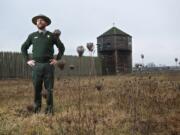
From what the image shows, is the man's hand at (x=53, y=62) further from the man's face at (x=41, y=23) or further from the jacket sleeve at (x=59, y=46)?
the man's face at (x=41, y=23)

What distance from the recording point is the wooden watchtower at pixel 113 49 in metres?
47.5

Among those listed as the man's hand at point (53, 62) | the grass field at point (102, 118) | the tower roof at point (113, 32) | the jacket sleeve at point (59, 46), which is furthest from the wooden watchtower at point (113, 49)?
the man's hand at point (53, 62)

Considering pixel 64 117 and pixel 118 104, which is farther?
pixel 118 104

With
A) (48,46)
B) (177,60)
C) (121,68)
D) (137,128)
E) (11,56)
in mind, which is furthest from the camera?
(121,68)

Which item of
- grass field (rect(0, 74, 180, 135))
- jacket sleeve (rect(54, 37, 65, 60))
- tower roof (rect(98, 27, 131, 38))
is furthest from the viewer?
tower roof (rect(98, 27, 131, 38))

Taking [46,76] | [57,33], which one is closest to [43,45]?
[57,33]

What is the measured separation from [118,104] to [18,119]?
8.52 feet

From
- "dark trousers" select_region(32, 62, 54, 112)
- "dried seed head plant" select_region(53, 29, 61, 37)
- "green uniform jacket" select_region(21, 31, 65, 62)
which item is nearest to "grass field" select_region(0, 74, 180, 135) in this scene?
"dark trousers" select_region(32, 62, 54, 112)

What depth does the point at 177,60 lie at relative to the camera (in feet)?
63.9

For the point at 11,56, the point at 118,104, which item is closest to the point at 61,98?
the point at 118,104

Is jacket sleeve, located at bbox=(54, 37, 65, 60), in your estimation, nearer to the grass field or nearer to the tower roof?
the grass field

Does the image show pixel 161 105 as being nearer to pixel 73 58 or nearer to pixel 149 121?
pixel 149 121

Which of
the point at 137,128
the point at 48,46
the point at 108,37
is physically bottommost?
the point at 137,128

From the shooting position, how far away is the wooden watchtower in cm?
4747
